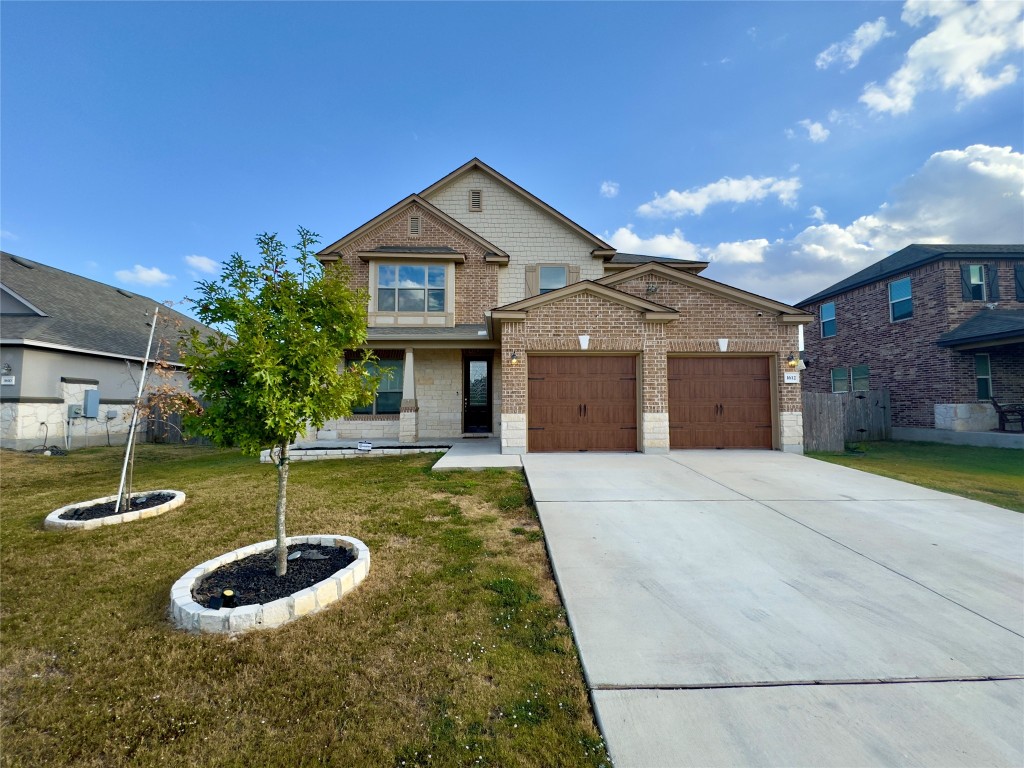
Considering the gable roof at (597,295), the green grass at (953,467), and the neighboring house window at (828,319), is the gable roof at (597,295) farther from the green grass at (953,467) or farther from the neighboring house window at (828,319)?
the neighboring house window at (828,319)

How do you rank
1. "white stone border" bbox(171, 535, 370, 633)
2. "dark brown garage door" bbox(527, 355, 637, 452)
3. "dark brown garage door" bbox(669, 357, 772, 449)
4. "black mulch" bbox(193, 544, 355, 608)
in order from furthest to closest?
"dark brown garage door" bbox(669, 357, 772, 449) < "dark brown garage door" bbox(527, 355, 637, 452) < "black mulch" bbox(193, 544, 355, 608) < "white stone border" bbox(171, 535, 370, 633)

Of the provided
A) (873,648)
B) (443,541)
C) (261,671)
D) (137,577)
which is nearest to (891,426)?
(873,648)

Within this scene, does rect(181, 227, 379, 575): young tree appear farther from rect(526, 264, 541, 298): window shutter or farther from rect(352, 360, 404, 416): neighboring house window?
rect(526, 264, 541, 298): window shutter

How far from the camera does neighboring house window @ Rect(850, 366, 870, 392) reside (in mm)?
16844

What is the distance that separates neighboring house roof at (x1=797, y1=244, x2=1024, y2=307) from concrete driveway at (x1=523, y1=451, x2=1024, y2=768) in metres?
13.6

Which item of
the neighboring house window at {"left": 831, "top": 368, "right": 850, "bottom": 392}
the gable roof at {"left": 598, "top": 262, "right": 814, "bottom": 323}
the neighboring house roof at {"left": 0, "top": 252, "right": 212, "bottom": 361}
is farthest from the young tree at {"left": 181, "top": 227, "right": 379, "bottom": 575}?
the neighboring house window at {"left": 831, "top": 368, "right": 850, "bottom": 392}

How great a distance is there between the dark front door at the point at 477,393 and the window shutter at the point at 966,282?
1731 cm

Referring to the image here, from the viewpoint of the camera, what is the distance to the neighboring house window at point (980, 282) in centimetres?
1420

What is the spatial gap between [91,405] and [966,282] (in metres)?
31.2

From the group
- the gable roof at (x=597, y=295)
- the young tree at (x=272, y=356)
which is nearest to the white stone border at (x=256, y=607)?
the young tree at (x=272, y=356)

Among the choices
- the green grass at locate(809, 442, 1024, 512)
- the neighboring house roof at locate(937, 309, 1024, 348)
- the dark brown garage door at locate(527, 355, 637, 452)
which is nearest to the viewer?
the green grass at locate(809, 442, 1024, 512)

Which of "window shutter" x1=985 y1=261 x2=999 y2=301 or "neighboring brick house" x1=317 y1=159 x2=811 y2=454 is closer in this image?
"neighboring brick house" x1=317 y1=159 x2=811 y2=454

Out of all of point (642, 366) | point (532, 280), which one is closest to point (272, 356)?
point (642, 366)

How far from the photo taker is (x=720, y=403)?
33.7 ft
